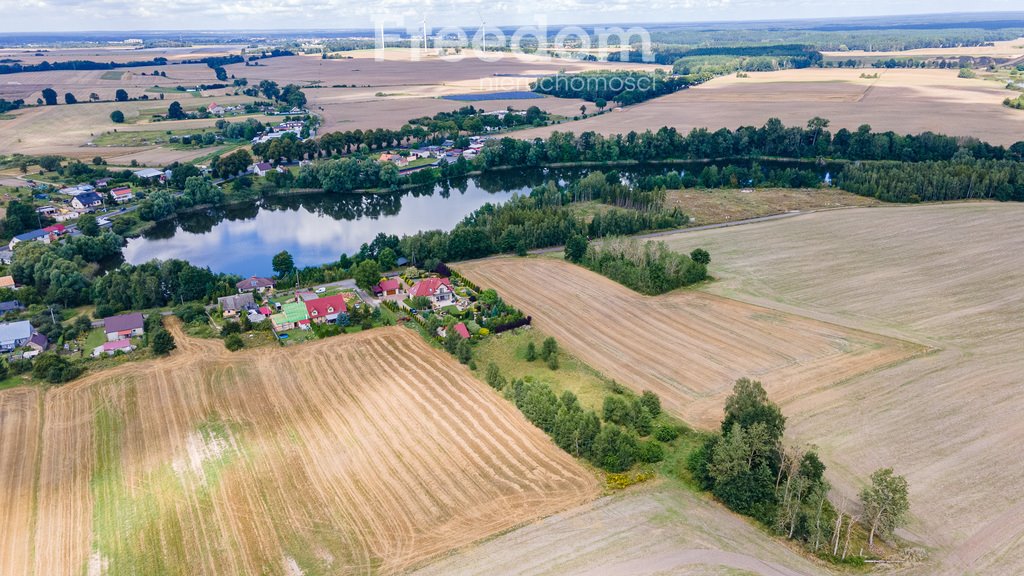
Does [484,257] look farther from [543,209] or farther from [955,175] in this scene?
[955,175]

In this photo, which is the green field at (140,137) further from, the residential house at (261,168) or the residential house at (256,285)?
the residential house at (256,285)

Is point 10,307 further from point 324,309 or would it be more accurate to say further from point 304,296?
point 324,309

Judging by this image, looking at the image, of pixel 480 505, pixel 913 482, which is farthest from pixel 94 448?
pixel 913 482

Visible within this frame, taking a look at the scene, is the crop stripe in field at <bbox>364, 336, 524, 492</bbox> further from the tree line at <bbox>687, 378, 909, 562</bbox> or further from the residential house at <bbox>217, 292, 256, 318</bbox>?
the residential house at <bbox>217, 292, 256, 318</bbox>

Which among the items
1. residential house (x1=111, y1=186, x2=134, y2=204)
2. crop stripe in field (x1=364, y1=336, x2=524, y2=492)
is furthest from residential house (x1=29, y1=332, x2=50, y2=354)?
residential house (x1=111, y1=186, x2=134, y2=204)

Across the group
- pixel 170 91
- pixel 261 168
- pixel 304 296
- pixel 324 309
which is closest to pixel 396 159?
pixel 261 168

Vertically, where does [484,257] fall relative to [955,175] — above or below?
below
